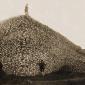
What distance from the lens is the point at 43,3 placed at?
3144 centimetres

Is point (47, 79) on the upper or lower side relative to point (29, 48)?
lower

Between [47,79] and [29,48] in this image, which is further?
[29,48]

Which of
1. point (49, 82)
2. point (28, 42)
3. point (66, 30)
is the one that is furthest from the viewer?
point (66, 30)

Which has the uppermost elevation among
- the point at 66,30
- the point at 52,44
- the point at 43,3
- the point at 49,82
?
the point at 43,3

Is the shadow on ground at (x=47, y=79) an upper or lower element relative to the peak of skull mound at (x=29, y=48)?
lower

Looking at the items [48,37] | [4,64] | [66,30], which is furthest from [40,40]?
[66,30]

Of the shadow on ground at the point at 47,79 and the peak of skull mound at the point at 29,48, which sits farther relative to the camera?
the peak of skull mound at the point at 29,48

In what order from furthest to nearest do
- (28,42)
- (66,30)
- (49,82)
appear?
(66,30)
(28,42)
(49,82)

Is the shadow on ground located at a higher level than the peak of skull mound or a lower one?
lower

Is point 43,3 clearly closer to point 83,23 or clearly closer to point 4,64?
point 83,23

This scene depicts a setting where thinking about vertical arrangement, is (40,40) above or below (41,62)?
above

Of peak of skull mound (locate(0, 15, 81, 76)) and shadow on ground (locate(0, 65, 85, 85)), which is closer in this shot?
shadow on ground (locate(0, 65, 85, 85))

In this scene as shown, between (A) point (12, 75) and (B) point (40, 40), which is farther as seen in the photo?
(B) point (40, 40)

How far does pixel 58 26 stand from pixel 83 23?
2385 millimetres
